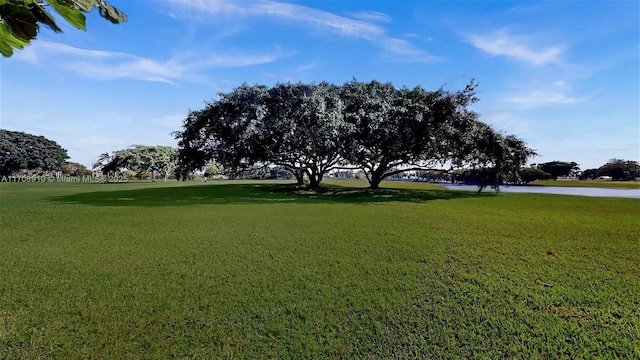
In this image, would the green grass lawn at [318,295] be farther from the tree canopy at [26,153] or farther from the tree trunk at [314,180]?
the tree canopy at [26,153]

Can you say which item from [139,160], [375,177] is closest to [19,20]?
[375,177]

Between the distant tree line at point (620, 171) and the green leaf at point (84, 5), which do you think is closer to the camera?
the green leaf at point (84, 5)

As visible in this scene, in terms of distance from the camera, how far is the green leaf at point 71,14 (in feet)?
2.35

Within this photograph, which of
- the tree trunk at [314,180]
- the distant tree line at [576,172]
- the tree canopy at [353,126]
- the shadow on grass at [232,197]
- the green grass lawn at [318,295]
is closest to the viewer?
the green grass lawn at [318,295]

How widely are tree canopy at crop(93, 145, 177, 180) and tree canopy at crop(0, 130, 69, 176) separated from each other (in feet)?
20.0

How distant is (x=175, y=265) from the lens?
398 centimetres

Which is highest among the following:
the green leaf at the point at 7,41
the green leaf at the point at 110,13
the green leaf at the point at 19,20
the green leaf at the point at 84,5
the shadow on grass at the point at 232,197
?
the green leaf at the point at 110,13

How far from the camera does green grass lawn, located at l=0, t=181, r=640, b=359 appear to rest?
2.27m

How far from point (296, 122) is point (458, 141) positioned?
853 cm

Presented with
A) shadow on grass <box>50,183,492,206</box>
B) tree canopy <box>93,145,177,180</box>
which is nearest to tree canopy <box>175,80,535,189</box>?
shadow on grass <box>50,183,492,206</box>

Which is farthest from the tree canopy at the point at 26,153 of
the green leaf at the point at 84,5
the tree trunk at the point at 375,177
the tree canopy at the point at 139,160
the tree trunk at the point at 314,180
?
the green leaf at the point at 84,5

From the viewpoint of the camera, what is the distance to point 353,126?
14.7m

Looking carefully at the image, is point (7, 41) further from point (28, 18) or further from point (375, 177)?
point (375, 177)

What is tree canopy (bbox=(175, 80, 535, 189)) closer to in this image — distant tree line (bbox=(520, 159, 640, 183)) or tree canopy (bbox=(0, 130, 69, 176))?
distant tree line (bbox=(520, 159, 640, 183))
